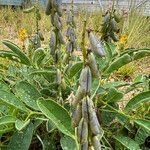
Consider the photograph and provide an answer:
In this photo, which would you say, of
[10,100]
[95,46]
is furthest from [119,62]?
[95,46]

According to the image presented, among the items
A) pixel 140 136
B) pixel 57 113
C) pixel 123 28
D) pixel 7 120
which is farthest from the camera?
pixel 123 28

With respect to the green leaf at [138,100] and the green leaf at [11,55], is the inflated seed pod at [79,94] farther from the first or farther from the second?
the green leaf at [11,55]

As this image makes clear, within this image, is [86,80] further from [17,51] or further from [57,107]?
[17,51]

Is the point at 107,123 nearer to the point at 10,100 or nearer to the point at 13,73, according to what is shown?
the point at 10,100

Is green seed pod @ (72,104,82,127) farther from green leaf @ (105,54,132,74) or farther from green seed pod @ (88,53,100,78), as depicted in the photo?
green leaf @ (105,54,132,74)

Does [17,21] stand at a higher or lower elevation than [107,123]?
higher

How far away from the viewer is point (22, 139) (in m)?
1.94

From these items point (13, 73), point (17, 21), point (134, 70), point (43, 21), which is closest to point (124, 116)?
point (13, 73)

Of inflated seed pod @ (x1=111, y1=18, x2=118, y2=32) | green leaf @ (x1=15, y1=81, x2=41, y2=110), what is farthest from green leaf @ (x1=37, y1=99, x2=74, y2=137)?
inflated seed pod @ (x1=111, y1=18, x2=118, y2=32)

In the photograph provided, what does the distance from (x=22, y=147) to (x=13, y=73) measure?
853 mm

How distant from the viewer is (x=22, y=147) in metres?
1.92

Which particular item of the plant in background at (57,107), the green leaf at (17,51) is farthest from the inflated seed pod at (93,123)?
the green leaf at (17,51)

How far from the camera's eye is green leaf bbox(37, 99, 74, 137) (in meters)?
1.67

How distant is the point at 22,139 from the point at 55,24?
1.71ft
